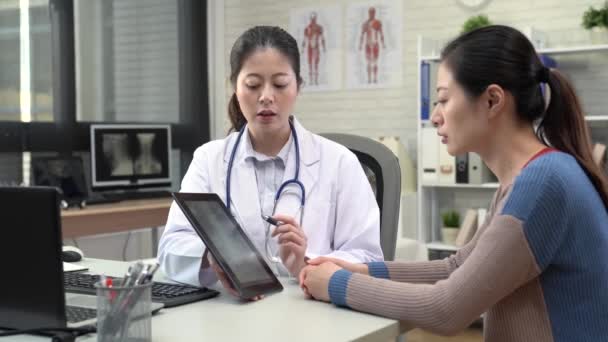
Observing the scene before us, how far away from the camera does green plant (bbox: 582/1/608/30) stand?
398 centimetres

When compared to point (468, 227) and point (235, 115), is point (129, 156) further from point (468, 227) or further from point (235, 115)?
point (235, 115)

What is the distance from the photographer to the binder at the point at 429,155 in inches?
174

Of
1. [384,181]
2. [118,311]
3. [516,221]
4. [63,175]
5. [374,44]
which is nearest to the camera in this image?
Answer: [118,311]

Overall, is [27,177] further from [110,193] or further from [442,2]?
[442,2]

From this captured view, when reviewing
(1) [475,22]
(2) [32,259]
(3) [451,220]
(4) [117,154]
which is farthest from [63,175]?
(2) [32,259]

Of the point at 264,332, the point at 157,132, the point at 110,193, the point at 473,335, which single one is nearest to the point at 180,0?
the point at 157,132

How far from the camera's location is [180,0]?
18.0 feet

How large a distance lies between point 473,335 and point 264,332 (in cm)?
300

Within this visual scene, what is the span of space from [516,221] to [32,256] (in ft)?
2.52

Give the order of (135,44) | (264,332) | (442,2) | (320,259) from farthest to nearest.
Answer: (135,44), (442,2), (320,259), (264,332)

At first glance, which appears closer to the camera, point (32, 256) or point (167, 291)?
point (32, 256)

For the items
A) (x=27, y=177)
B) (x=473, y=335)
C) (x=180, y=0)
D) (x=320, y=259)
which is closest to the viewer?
(x=320, y=259)

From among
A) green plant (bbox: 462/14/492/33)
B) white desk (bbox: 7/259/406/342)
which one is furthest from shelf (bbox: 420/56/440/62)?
white desk (bbox: 7/259/406/342)

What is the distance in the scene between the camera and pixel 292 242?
1.57 meters
